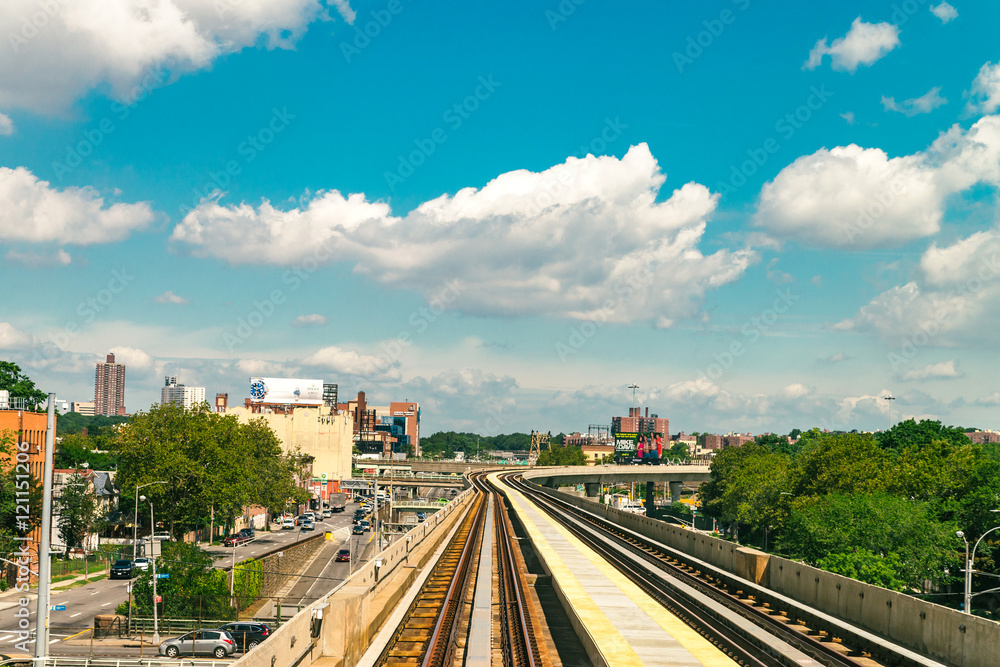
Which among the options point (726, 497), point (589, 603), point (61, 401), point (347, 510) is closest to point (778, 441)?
point (726, 497)

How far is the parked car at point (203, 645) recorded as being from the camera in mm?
37812

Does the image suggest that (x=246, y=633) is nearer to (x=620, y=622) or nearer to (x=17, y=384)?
(x=620, y=622)

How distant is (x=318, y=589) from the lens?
207 feet

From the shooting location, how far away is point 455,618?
1048 inches

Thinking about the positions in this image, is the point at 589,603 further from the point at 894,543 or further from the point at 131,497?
the point at 131,497

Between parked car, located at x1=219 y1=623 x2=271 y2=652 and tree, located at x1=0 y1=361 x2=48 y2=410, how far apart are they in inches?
3523

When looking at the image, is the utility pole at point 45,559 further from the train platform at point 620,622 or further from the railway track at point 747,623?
the railway track at point 747,623

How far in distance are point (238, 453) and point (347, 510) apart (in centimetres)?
6699

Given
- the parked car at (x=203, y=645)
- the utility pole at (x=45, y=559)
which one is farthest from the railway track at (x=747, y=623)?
the parked car at (x=203, y=645)

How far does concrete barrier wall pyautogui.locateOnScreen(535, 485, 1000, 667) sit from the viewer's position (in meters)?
16.9

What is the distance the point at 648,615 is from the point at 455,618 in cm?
626

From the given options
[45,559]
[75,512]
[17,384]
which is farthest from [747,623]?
[17,384]

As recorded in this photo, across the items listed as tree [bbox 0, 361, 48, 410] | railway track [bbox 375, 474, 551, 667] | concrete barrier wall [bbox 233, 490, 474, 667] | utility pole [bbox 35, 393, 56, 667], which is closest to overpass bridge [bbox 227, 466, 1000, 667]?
concrete barrier wall [bbox 233, 490, 474, 667]

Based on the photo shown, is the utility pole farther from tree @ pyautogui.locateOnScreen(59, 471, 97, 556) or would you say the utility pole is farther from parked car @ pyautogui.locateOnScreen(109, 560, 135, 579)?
tree @ pyautogui.locateOnScreen(59, 471, 97, 556)
